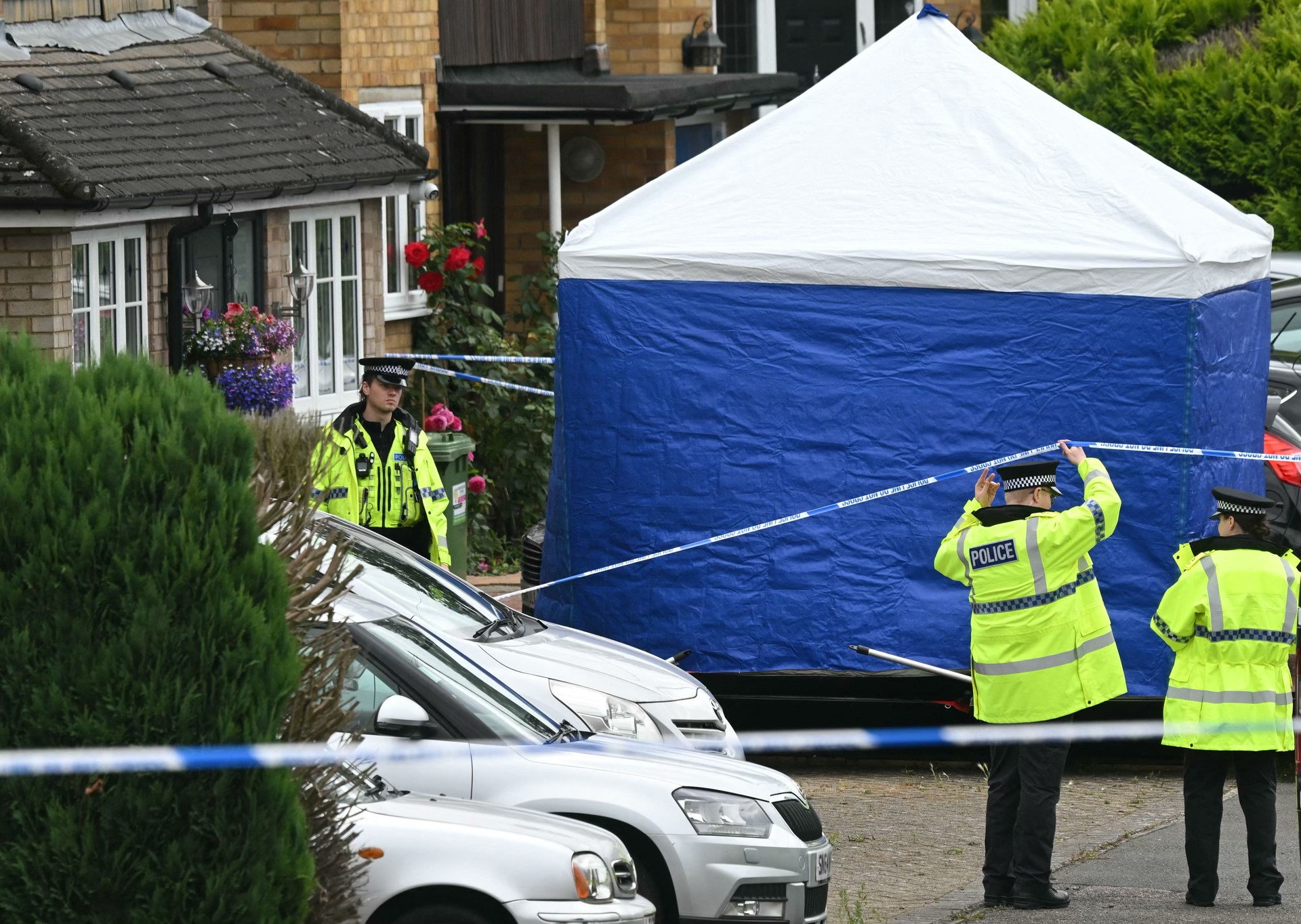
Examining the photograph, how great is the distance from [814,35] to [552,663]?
63.5ft

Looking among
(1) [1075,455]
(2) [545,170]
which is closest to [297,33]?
(2) [545,170]

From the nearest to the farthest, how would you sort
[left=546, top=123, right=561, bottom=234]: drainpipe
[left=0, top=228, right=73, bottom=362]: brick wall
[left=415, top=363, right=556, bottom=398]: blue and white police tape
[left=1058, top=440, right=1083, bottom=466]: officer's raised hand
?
[left=1058, top=440, right=1083, bottom=466]: officer's raised hand
[left=0, top=228, right=73, bottom=362]: brick wall
[left=415, top=363, right=556, bottom=398]: blue and white police tape
[left=546, top=123, right=561, bottom=234]: drainpipe

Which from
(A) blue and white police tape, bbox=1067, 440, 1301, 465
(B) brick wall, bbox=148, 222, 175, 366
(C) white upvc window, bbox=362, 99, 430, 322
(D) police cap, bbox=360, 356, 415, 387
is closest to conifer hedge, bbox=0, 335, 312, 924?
(D) police cap, bbox=360, 356, 415, 387

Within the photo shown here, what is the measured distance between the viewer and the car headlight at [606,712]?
27.0 feet

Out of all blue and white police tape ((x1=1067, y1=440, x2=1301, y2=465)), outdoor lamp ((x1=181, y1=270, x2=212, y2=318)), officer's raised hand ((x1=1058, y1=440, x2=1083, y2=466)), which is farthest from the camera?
outdoor lamp ((x1=181, y1=270, x2=212, y2=318))

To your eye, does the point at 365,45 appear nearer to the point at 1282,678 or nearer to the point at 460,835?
the point at 1282,678

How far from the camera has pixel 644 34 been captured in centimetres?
2159

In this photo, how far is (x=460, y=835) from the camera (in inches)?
233

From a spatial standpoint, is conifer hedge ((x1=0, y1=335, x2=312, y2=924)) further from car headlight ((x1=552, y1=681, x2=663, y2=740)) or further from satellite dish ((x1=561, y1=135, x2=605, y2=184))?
satellite dish ((x1=561, y1=135, x2=605, y2=184))

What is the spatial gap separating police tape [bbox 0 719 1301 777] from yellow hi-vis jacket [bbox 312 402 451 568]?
322 centimetres

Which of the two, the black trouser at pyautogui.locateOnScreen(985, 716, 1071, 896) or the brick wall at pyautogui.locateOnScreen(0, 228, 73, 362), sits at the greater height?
the brick wall at pyautogui.locateOnScreen(0, 228, 73, 362)

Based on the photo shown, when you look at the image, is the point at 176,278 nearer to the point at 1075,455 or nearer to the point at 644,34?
the point at 1075,455

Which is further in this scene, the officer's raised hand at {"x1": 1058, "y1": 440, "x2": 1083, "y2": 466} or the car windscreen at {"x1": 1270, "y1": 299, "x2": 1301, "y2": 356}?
the car windscreen at {"x1": 1270, "y1": 299, "x2": 1301, "y2": 356}

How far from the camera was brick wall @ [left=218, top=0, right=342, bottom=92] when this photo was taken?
16078 mm
